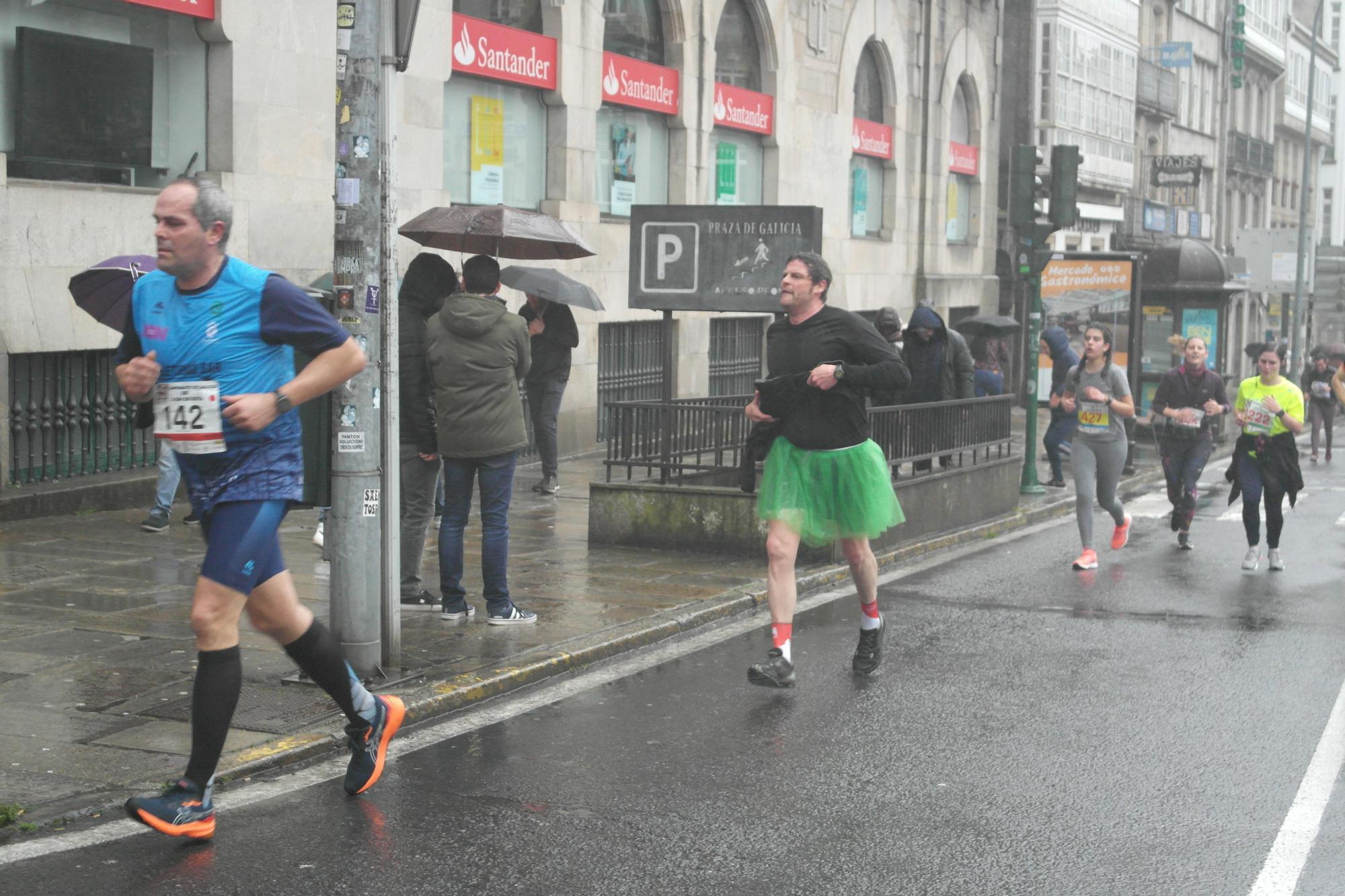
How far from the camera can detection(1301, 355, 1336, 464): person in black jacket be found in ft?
78.0

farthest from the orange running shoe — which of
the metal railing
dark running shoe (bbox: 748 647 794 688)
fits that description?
dark running shoe (bbox: 748 647 794 688)

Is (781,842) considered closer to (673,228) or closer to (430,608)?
(430,608)

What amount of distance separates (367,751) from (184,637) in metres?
2.59

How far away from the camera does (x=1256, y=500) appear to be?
11969mm

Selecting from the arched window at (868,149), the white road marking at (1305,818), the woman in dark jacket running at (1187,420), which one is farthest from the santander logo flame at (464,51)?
the white road marking at (1305,818)

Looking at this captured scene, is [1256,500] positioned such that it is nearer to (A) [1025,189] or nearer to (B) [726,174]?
(A) [1025,189]

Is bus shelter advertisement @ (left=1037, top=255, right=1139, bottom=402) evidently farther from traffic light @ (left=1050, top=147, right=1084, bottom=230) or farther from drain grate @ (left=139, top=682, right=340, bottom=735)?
drain grate @ (left=139, top=682, right=340, bottom=735)

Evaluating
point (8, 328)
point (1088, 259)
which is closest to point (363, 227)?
point (8, 328)

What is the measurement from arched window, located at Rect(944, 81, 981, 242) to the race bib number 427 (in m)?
28.2

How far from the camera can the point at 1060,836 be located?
523 cm

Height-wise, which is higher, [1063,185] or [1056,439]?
[1063,185]

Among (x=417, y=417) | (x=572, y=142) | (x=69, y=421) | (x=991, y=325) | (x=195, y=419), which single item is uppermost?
(x=572, y=142)

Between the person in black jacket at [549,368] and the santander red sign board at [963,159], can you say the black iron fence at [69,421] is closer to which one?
the person in black jacket at [549,368]

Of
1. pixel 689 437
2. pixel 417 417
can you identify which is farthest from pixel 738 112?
pixel 417 417
